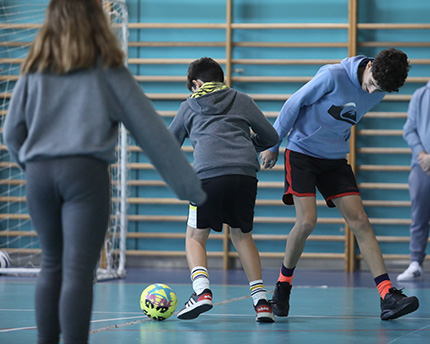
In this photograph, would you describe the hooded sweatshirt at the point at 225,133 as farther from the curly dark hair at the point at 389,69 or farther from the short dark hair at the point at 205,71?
the curly dark hair at the point at 389,69

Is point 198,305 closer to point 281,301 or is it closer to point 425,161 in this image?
point 281,301

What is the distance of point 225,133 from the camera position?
3.31 m

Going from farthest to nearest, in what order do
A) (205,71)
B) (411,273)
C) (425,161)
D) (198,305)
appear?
1. (411,273)
2. (425,161)
3. (205,71)
4. (198,305)

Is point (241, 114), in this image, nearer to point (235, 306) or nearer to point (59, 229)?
point (235, 306)

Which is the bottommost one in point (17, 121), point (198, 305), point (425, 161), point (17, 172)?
point (198, 305)

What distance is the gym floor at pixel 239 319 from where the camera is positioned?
2.86 meters

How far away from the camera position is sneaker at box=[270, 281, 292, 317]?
354 centimetres

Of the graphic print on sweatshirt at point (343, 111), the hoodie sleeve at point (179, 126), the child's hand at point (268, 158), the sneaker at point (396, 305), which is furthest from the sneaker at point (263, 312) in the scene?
the graphic print on sweatshirt at point (343, 111)

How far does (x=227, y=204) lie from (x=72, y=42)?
60.8 inches

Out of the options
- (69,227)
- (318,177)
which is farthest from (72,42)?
(318,177)

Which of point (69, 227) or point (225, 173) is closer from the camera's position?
point (69, 227)

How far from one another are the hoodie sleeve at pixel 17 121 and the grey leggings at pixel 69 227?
88 mm

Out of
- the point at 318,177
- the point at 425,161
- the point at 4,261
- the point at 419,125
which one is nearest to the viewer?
the point at 318,177

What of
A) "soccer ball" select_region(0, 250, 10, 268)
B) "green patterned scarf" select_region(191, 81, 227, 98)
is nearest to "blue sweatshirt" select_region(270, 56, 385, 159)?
"green patterned scarf" select_region(191, 81, 227, 98)
